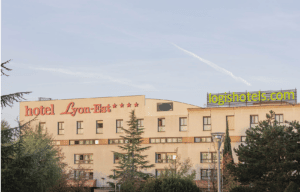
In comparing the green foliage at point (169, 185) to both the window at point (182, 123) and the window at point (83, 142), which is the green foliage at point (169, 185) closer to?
the window at point (182, 123)

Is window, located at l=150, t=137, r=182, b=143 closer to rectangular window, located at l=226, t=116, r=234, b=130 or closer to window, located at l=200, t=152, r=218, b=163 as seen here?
window, located at l=200, t=152, r=218, b=163

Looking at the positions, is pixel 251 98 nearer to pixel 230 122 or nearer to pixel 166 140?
pixel 230 122

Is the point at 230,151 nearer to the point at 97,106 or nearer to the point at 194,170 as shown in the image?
the point at 194,170

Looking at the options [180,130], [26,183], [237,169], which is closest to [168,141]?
[180,130]

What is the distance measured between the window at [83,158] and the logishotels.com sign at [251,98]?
2425 centimetres

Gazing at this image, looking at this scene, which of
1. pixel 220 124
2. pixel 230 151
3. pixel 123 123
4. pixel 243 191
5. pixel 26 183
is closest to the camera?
pixel 26 183

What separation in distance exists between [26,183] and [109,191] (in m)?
42.8

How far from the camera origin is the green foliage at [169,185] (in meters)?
41.5

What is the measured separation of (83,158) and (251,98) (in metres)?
32.6

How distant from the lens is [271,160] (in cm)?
4319

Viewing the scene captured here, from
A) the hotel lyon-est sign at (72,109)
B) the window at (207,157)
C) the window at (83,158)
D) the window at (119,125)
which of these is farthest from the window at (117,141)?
the window at (207,157)

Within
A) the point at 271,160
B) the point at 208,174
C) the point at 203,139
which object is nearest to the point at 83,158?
the point at 203,139

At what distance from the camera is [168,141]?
77188 mm

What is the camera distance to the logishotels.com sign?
234ft
